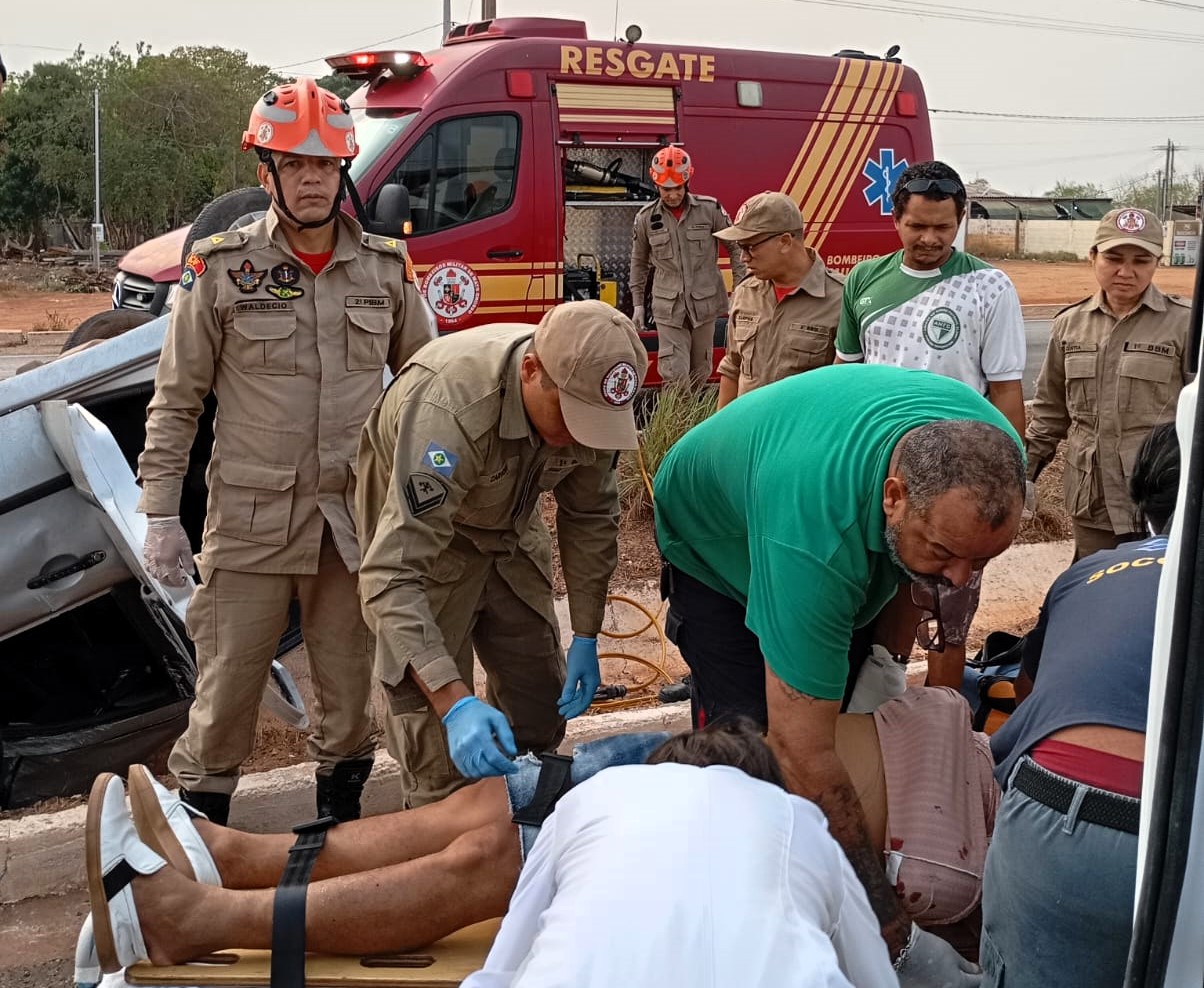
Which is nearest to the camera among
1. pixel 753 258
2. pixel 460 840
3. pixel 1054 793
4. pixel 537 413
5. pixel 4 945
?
pixel 1054 793

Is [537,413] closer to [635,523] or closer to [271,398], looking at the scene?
[271,398]

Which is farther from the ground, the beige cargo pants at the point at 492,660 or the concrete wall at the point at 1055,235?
the concrete wall at the point at 1055,235

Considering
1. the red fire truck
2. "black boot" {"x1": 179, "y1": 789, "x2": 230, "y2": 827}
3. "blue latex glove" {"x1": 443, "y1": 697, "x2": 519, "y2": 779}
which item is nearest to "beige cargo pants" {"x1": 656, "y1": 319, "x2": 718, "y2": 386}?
the red fire truck

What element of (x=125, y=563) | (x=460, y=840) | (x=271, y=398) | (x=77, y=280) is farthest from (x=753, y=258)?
(x=77, y=280)

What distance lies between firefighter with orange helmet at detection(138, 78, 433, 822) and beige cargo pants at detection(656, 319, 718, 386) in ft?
14.5

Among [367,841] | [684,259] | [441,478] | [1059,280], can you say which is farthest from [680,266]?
[1059,280]

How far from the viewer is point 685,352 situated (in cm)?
800

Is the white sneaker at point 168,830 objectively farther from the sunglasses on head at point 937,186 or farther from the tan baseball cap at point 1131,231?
the tan baseball cap at point 1131,231

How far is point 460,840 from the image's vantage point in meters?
2.60

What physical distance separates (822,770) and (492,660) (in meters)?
1.17

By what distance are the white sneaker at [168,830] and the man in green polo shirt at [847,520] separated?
1130 millimetres

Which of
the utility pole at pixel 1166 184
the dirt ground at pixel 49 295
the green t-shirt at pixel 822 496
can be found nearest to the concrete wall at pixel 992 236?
the dirt ground at pixel 49 295

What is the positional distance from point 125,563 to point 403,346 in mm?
990

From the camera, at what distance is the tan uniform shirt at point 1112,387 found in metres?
4.24
